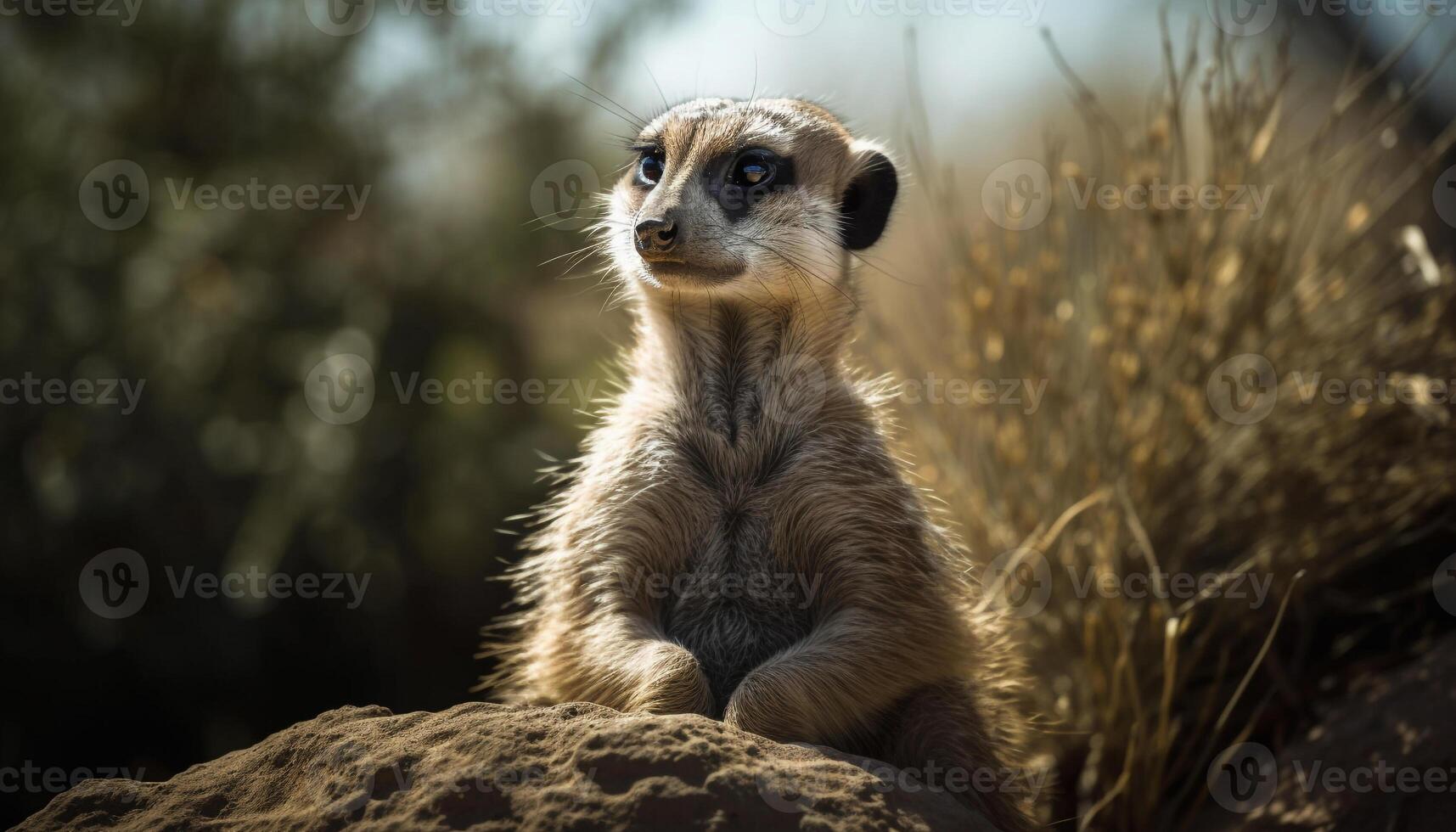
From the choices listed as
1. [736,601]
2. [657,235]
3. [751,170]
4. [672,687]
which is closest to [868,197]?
[751,170]

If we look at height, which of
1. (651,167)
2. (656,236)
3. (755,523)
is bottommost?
(755,523)

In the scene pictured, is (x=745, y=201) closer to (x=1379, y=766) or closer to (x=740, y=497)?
(x=740, y=497)

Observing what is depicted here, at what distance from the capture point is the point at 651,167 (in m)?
2.97

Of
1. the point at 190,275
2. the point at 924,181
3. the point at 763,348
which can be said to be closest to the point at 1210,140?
the point at 924,181

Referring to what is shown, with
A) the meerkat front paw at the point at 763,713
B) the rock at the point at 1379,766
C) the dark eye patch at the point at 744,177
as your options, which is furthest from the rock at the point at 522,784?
the rock at the point at 1379,766

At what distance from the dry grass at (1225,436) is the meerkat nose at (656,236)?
67.4 inches

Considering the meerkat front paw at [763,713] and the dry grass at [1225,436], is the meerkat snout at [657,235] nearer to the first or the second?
the meerkat front paw at [763,713]

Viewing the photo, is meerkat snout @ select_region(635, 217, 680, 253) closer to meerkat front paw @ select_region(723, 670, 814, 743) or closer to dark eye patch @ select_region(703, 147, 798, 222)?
dark eye patch @ select_region(703, 147, 798, 222)

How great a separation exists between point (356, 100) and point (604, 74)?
50.9 inches

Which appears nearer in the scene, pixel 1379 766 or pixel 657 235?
pixel 657 235

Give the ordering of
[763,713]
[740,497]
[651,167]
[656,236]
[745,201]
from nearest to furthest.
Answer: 1. [763,713]
2. [656,236]
3. [740,497]
4. [745,201]
5. [651,167]

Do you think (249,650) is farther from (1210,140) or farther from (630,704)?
(1210,140)

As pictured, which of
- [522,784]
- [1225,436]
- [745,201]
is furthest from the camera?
[1225,436]

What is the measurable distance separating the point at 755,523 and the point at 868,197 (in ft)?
3.34
